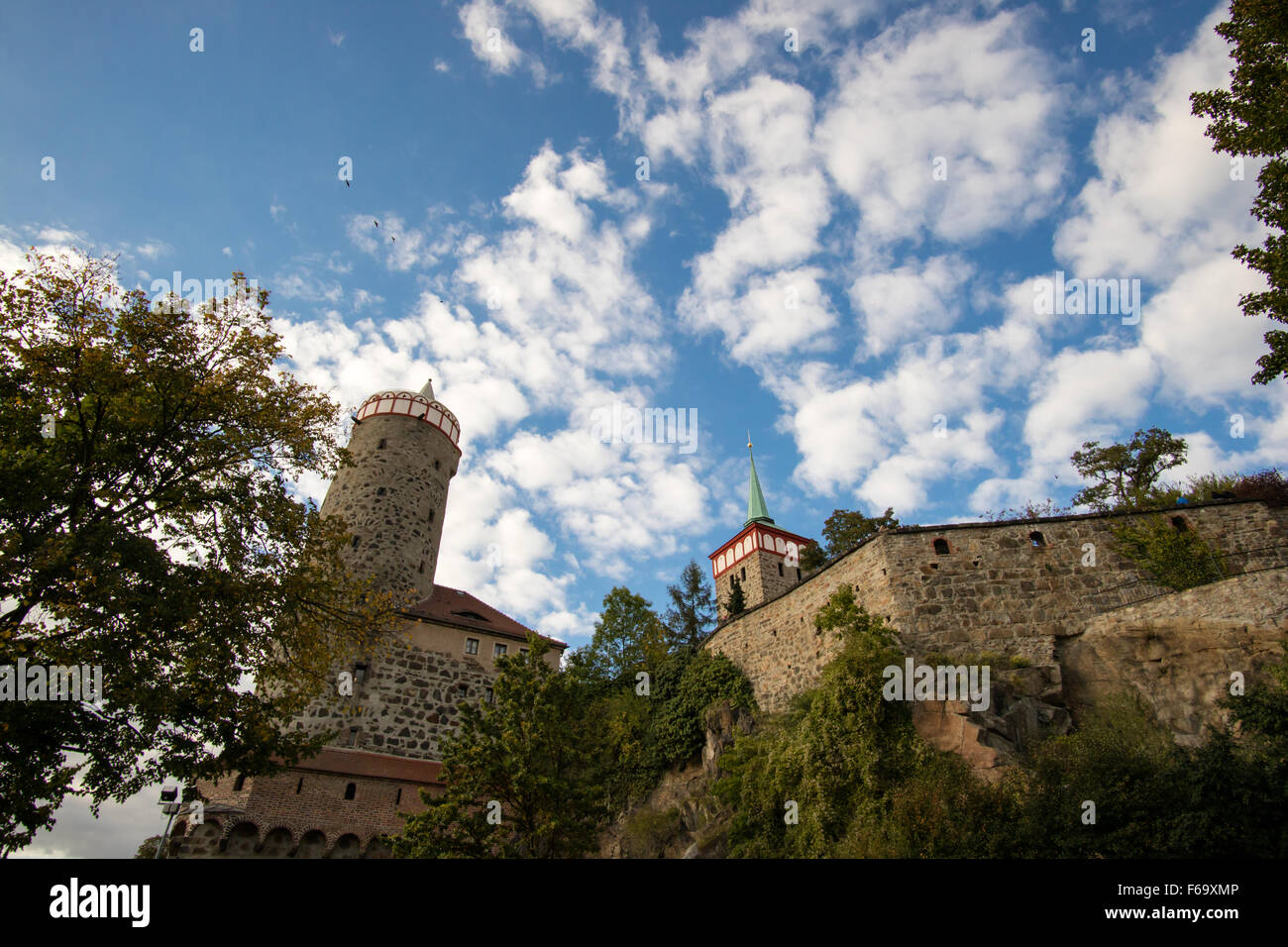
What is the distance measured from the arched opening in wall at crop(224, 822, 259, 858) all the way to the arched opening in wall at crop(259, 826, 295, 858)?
0.26 m

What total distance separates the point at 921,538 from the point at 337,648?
1586cm

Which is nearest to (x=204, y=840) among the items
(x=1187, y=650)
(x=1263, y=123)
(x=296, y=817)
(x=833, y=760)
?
(x=296, y=817)

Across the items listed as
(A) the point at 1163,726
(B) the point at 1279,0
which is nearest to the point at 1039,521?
(A) the point at 1163,726

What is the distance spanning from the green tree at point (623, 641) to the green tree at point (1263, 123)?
20.7 metres

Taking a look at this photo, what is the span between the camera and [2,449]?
1042cm

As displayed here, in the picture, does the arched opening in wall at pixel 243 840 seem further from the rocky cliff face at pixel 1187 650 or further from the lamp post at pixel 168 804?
the rocky cliff face at pixel 1187 650

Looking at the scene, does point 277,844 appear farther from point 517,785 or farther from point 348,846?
point 517,785

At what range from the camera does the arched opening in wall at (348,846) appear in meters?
19.7

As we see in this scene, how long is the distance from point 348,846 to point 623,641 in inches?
515

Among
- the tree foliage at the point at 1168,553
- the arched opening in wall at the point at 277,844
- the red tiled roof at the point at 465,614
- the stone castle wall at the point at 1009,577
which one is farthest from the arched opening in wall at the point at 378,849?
the tree foliage at the point at 1168,553

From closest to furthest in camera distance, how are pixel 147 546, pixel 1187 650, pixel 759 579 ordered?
1. pixel 147 546
2. pixel 1187 650
3. pixel 759 579

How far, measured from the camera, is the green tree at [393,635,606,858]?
593 inches

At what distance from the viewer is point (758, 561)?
53.1 m
